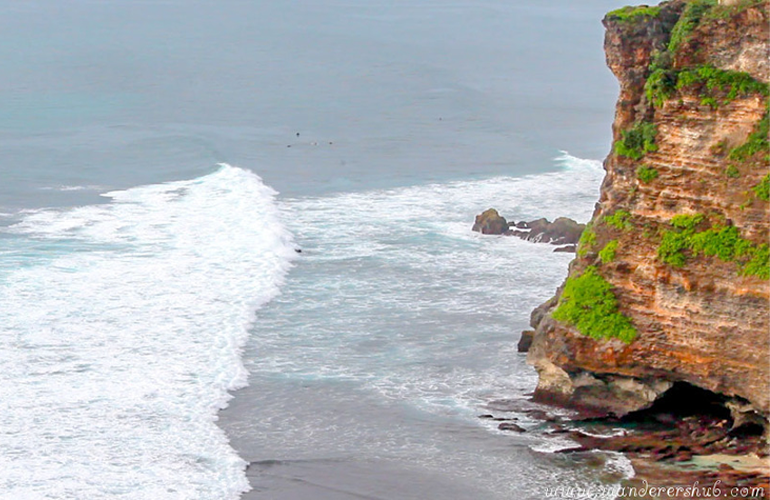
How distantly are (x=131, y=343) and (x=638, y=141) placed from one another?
12550mm

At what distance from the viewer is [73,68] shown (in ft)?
273

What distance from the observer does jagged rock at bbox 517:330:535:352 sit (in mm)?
25750

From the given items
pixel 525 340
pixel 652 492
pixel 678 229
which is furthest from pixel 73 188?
pixel 652 492

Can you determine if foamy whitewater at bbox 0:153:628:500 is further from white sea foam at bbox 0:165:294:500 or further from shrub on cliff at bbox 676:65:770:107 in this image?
shrub on cliff at bbox 676:65:770:107

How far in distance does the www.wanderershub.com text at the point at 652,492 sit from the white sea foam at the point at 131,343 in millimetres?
5266

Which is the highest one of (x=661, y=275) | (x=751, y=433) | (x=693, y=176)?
(x=693, y=176)

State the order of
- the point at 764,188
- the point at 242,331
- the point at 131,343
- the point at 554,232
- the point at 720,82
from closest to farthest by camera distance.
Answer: the point at 764,188
the point at 720,82
the point at 131,343
the point at 242,331
the point at 554,232

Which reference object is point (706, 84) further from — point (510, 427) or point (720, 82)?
point (510, 427)

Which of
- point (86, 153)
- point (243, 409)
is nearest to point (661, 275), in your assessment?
point (243, 409)

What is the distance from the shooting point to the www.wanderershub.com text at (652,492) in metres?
17.8

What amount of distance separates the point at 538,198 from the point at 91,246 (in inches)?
669

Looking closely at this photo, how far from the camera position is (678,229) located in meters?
20.2

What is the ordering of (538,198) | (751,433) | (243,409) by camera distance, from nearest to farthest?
1. (751,433)
2. (243,409)
3. (538,198)

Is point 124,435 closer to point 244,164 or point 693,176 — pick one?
point 693,176
